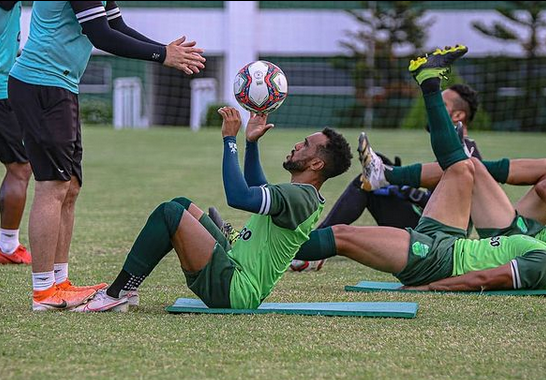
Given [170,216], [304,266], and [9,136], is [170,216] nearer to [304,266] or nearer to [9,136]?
[304,266]

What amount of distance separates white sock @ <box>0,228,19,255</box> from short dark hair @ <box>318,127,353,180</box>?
8.66ft

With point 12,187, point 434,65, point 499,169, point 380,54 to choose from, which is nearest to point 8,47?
point 12,187

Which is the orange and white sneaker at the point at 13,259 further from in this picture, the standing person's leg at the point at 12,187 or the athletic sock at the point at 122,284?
the athletic sock at the point at 122,284

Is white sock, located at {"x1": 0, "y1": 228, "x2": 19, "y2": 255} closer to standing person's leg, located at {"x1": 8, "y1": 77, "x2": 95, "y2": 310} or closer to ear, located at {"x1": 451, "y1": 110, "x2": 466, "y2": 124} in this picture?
standing person's leg, located at {"x1": 8, "y1": 77, "x2": 95, "y2": 310}

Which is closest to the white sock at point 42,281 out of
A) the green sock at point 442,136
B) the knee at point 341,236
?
the knee at point 341,236

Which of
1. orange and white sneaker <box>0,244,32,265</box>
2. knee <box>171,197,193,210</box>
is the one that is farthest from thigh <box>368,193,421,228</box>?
orange and white sneaker <box>0,244,32,265</box>

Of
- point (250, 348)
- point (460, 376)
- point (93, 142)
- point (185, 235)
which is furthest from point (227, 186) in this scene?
point (93, 142)

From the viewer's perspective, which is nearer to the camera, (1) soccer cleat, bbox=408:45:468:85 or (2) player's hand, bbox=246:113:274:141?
(2) player's hand, bbox=246:113:274:141

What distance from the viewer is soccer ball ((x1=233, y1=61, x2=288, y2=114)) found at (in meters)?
5.28

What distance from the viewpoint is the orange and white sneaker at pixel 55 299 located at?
4949mm

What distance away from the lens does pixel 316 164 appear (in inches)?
204

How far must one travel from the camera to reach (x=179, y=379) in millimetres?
3607

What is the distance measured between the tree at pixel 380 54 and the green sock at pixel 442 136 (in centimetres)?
2378

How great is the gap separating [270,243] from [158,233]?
Result: 579mm
